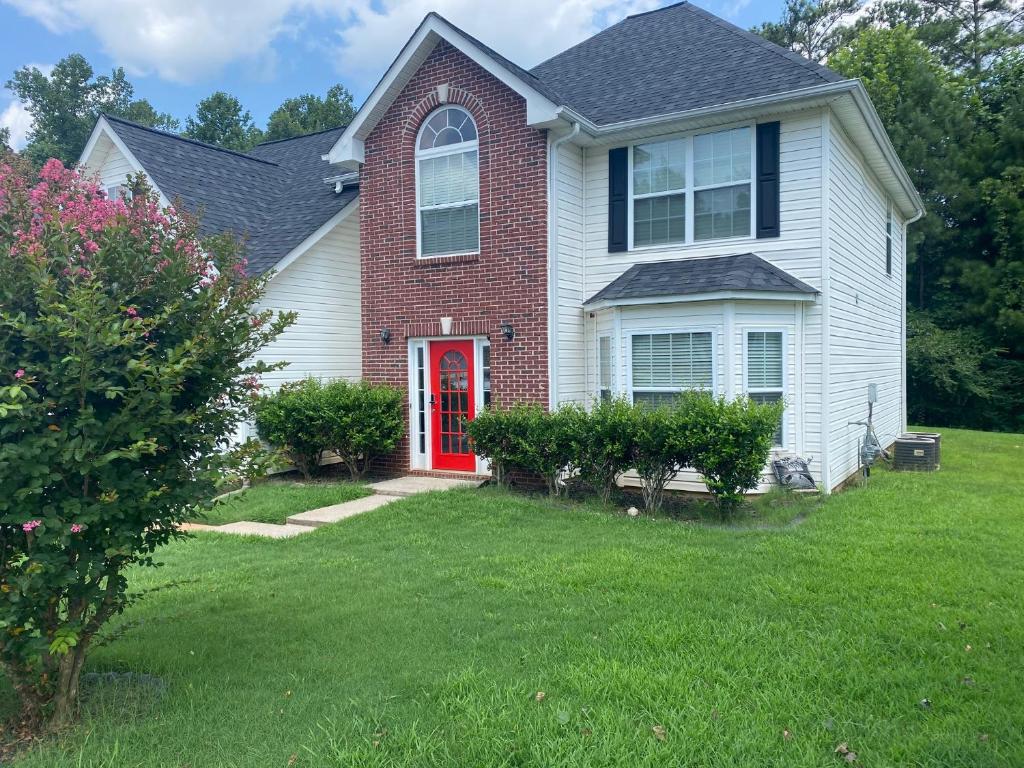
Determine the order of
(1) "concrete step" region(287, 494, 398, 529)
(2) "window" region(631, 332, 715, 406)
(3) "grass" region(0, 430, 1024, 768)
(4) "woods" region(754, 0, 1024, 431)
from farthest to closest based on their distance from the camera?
(4) "woods" region(754, 0, 1024, 431)
(2) "window" region(631, 332, 715, 406)
(1) "concrete step" region(287, 494, 398, 529)
(3) "grass" region(0, 430, 1024, 768)

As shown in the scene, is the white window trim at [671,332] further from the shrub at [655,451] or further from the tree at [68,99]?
the tree at [68,99]

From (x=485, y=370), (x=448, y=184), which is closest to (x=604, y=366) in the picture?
(x=485, y=370)

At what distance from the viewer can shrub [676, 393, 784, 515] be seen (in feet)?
25.9

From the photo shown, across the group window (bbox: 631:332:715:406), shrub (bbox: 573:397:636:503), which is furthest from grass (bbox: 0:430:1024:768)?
window (bbox: 631:332:715:406)

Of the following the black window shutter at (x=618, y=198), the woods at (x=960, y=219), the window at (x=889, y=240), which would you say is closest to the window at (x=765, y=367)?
the black window shutter at (x=618, y=198)

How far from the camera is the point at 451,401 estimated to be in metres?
11.2

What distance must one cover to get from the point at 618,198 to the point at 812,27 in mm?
25444

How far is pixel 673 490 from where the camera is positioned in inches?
393

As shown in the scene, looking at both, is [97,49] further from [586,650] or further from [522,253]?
[586,650]

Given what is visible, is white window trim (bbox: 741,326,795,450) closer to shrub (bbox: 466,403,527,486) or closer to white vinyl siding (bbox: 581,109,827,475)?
white vinyl siding (bbox: 581,109,827,475)

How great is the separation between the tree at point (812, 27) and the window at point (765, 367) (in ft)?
83.2

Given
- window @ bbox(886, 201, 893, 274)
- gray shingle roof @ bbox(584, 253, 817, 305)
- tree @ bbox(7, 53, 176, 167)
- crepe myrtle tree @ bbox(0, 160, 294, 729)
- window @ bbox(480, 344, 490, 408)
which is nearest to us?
crepe myrtle tree @ bbox(0, 160, 294, 729)

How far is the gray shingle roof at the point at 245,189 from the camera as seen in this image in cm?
1265

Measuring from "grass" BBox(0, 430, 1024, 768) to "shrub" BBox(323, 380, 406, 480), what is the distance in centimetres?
347
